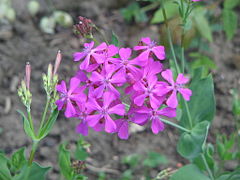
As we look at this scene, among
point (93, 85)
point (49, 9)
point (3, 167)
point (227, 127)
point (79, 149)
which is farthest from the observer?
point (49, 9)

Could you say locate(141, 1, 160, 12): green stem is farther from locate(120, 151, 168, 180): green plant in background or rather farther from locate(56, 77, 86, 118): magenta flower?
locate(56, 77, 86, 118): magenta flower

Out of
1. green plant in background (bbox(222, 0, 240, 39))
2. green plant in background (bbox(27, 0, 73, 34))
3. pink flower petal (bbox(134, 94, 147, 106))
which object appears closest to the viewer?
pink flower petal (bbox(134, 94, 147, 106))

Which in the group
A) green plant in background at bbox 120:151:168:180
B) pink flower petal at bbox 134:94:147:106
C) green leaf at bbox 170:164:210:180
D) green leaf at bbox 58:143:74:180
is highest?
pink flower petal at bbox 134:94:147:106

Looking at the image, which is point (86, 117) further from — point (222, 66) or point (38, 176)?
point (222, 66)

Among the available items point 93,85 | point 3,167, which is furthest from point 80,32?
point 3,167

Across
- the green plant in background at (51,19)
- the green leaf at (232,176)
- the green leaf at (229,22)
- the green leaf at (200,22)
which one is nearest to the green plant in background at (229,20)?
the green leaf at (229,22)

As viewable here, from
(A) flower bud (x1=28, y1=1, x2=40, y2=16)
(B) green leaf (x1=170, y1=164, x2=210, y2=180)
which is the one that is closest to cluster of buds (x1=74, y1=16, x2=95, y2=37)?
(B) green leaf (x1=170, y1=164, x2=210, y2=180)
